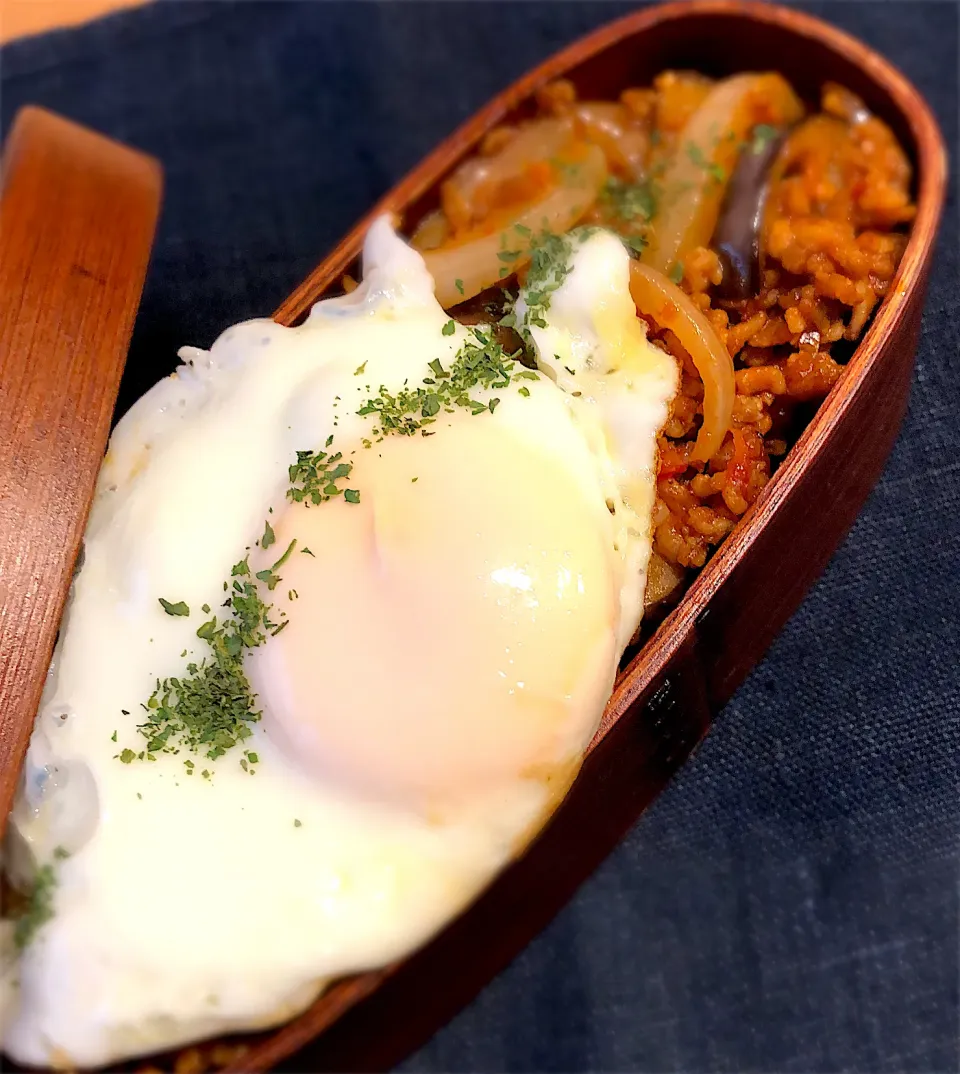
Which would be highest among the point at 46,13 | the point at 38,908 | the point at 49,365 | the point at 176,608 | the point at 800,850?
the point at 46,13

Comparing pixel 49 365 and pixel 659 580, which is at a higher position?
pixel 49 365

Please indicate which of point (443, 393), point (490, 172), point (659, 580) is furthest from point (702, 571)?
point (490, 172)

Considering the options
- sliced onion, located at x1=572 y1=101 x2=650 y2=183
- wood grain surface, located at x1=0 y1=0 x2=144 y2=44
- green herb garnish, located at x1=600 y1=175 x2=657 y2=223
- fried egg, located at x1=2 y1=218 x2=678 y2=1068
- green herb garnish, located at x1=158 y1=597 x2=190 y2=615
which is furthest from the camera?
wood grain surface, located at x1=0 y1=0 x2=144 y2=44

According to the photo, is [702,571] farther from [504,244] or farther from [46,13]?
[46,13]

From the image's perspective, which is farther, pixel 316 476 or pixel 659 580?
pixel 659 580

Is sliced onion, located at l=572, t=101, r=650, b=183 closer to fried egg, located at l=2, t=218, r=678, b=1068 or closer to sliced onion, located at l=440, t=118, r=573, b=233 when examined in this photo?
sliced onion, located at l=440, t=118, r=573, b=233

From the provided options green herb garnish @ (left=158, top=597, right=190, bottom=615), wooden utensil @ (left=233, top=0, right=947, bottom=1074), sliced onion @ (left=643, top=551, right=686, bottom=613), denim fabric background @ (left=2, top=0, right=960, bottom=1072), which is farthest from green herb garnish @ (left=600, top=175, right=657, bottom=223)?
green herb garnish @ (left=158, top=597, right=190, bottom=615)
